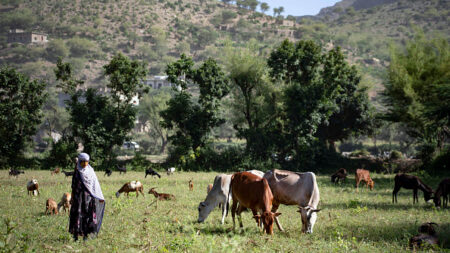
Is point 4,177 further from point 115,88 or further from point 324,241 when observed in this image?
point 324,241

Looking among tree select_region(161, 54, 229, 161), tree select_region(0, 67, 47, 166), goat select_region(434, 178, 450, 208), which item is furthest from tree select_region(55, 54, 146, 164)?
goat select_region(434, 178, 450, 208)

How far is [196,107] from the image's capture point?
34281mm

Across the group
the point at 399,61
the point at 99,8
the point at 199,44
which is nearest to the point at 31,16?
the point at 99,8

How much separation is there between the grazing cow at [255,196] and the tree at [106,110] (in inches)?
920

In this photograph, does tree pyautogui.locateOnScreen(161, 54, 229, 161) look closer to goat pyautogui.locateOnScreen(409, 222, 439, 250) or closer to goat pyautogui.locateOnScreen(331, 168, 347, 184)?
goat pyautogui.locateOnScreen(331, 168, 347, 184)

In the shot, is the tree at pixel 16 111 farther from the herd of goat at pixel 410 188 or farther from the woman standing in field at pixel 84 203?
the woman standing in field at pixel 84 203

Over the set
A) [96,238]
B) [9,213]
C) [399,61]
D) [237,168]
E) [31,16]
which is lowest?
[237,168]

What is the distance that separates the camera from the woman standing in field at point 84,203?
31.5 ft

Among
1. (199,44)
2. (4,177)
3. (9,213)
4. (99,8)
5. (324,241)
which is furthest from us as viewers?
(99,8)

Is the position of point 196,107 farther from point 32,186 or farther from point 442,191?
point 442,191

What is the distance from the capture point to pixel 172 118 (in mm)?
34031

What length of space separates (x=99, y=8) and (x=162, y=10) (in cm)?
2842

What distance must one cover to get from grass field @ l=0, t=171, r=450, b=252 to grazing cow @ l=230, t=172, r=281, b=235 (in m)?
0.45

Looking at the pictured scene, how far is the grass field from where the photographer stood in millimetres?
8641
